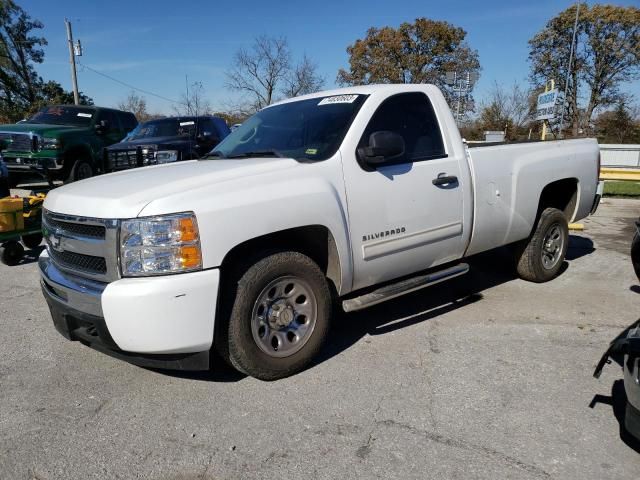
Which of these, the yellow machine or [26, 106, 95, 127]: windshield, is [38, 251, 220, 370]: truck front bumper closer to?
the yellow machine

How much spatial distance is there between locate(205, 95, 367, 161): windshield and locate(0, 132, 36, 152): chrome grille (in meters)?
8.65

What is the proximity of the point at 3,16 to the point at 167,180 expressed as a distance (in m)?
44.5

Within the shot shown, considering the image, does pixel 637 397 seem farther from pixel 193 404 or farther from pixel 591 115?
pixel 591 115

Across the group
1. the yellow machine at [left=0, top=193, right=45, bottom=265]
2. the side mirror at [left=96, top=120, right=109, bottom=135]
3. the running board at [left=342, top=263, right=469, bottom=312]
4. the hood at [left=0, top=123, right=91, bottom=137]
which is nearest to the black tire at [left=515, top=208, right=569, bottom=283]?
the running board at [left=342, top=263, right=469, bottom=312]

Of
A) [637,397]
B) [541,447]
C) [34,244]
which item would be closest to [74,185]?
[541,447]

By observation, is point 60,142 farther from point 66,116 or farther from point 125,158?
point 125,158

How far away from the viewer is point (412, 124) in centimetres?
425

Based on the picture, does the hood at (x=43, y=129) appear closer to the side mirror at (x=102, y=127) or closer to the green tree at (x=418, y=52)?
the side mirror at (x=102, y=127)

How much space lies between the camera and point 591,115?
119 ft

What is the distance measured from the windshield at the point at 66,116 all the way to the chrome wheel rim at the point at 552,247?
11.2 m

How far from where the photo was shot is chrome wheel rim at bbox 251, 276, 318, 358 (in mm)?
3266

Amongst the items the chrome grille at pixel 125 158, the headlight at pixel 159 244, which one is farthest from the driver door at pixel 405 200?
the chrome grille at pixel 125 158

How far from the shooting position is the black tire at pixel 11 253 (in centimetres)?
642

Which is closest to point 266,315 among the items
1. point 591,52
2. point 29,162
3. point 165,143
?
point 165,143
